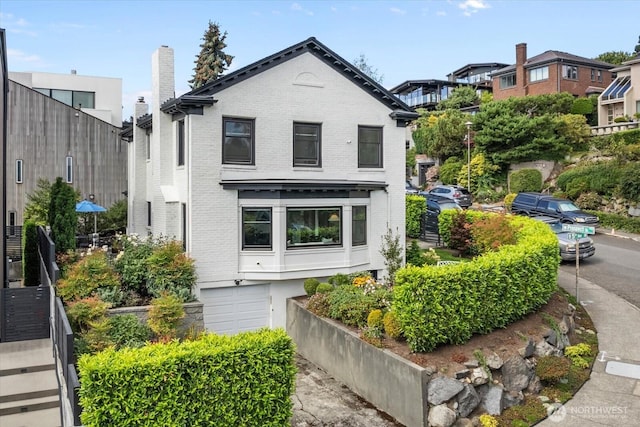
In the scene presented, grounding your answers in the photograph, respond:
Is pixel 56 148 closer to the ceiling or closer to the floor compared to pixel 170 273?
closer to the ceiling

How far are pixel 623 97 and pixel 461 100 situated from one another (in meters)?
19.9

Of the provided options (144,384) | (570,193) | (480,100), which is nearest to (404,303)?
(144,384)

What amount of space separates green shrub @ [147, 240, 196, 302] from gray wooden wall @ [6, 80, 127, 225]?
53.0 ft

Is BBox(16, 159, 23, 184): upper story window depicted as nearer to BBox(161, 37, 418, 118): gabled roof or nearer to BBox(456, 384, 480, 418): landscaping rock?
BBox(161, 37, 418, 118): gabled roof

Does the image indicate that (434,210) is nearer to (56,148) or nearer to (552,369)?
(552,369)

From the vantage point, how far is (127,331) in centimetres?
1355

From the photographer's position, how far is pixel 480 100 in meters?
61.5

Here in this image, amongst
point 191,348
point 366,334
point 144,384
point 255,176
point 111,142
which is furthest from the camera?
Result: point 111,142

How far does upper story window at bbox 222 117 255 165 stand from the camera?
17672 millimetres

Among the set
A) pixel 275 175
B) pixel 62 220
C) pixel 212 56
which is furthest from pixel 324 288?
pixel 212 56

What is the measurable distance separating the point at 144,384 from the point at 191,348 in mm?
976

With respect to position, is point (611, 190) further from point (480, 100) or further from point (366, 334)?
point (480, 100)

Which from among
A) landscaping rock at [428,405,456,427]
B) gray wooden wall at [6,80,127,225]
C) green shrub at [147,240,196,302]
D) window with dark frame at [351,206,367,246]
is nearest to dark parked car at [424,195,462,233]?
window with dark frame at [351,206,367,246]

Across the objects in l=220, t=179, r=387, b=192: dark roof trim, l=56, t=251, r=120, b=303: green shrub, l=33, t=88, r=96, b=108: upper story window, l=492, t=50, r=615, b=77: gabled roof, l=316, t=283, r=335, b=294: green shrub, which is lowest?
l=316, t=283, r=335, b=294: green shrub
